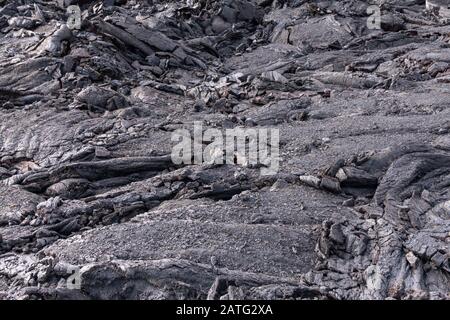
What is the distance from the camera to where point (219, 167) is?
11523mm

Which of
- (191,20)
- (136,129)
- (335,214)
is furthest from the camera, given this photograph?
(191,20)

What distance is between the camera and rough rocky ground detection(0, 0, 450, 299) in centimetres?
809

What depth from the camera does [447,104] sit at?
13.8m

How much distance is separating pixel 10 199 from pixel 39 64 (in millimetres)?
7404

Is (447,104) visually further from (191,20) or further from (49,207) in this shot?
(191,20)

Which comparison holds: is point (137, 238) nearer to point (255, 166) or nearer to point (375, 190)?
point (255, 166)

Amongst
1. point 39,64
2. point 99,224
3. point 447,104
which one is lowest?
point 99,224

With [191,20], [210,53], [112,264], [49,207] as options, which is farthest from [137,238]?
[191,20]

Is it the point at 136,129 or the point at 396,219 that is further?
the point at 136,129

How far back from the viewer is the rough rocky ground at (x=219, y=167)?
8094 mm

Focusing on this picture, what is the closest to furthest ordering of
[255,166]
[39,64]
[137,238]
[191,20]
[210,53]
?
[137,238]
[255,166]
[39,64]
[210,53]
[191,20]

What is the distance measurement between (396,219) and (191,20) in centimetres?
1643

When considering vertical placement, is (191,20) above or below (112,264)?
above

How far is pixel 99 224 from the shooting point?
393 inches
